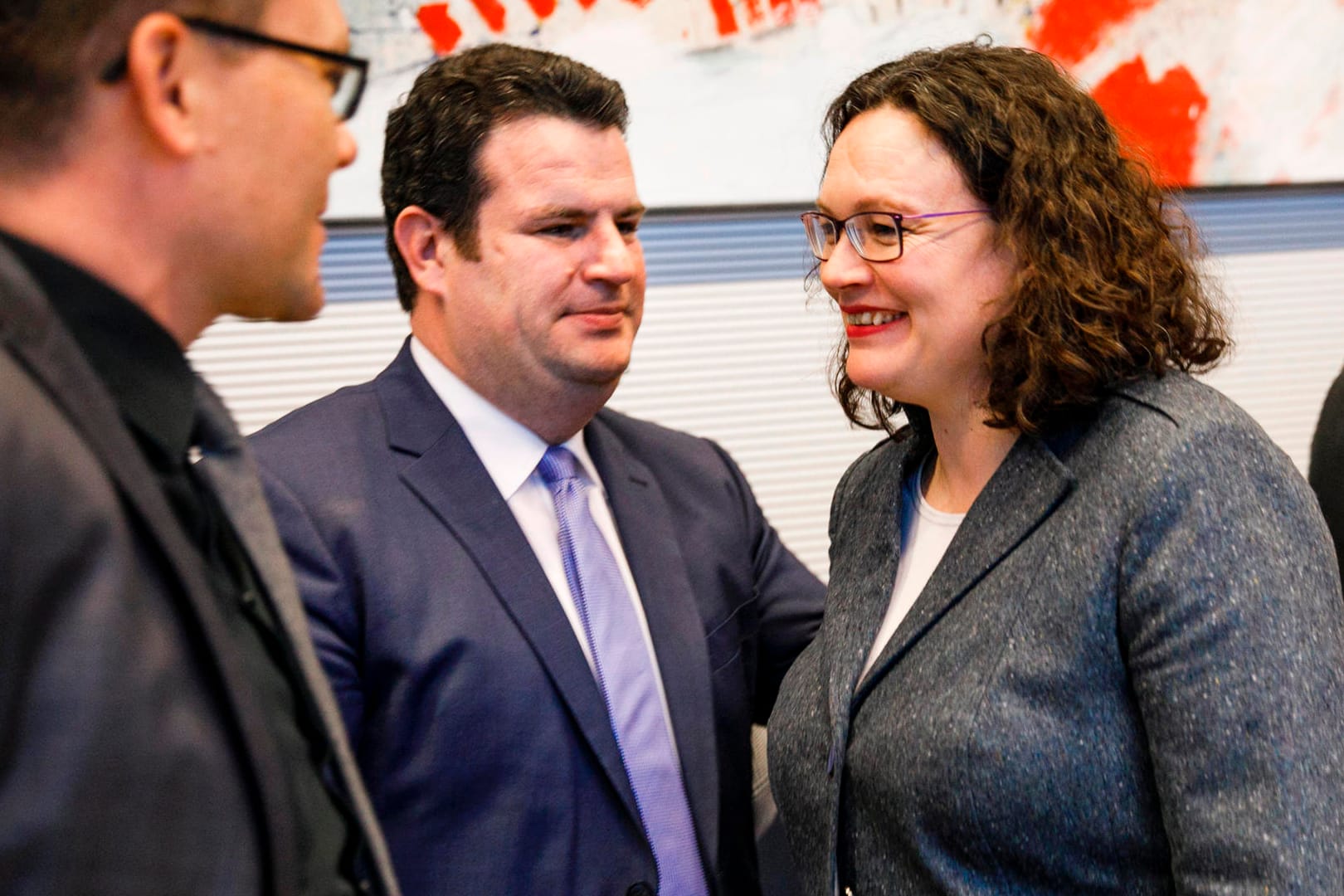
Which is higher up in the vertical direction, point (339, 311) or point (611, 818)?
point (339, 311)

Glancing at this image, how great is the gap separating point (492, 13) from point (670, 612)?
4.27 feet

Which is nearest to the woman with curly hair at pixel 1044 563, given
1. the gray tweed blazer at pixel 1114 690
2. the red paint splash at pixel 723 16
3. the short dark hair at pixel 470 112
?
the gray tweed blazer at pixel 1114 690

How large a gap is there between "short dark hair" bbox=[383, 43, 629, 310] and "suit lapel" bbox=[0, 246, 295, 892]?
1.02 meters

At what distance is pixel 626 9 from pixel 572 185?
86cm

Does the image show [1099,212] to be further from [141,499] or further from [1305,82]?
[1305,82]

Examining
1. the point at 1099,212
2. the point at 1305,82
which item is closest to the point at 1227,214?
the point at 1305,82

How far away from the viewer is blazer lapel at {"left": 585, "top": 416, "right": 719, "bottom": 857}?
155 centimetres

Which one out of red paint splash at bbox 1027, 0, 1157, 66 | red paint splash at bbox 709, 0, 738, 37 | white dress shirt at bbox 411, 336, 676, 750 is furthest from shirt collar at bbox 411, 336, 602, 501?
red paint splash at bbox 1027, 0, 1157, 66

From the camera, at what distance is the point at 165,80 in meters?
0.74

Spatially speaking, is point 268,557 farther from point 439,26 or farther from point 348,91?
point 439,26

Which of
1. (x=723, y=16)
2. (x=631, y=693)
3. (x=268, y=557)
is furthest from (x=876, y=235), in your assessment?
(x=723, y=16)

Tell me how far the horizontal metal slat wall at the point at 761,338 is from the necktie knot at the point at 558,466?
801mm

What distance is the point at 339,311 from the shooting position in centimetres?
233

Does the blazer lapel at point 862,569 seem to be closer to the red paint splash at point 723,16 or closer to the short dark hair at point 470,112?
the short dark hair at point 470,112
